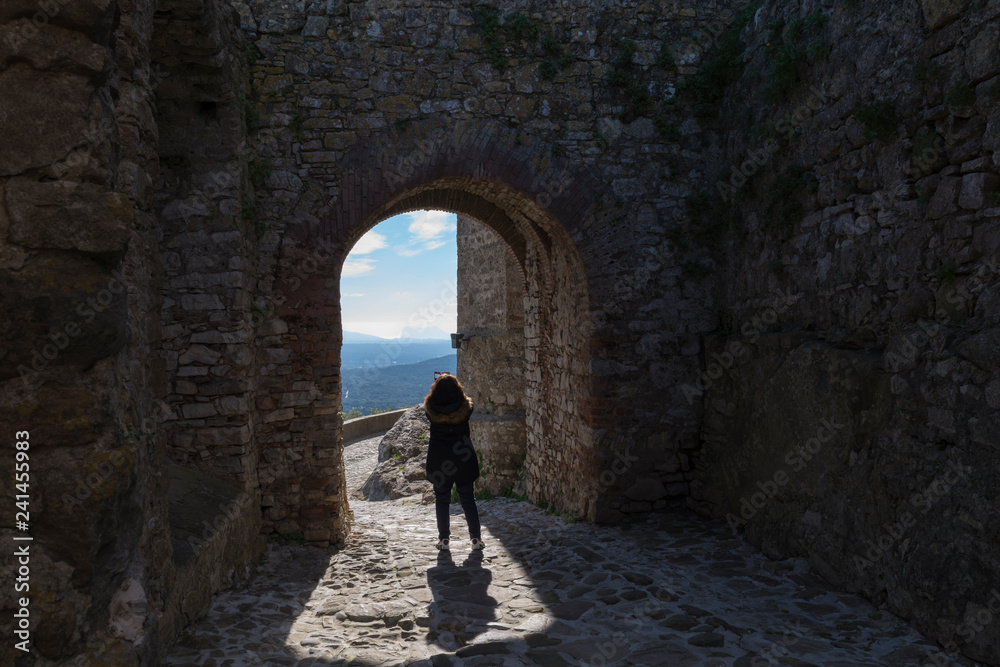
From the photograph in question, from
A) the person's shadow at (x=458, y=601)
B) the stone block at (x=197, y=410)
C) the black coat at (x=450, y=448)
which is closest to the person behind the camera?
the person's shadow at (x=458, y=601)

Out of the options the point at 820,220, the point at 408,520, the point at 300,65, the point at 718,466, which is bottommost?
the point at 408,520

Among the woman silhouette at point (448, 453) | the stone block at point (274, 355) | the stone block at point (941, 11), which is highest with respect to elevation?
the stone block at point (941, 11)

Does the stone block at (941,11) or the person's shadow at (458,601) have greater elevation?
the stone block at (941,11)

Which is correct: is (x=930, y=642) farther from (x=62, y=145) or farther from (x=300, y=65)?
(x=300, y=65)

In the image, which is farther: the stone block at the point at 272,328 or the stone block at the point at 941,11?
the stone block at the point at 272,328

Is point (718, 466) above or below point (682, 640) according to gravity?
above

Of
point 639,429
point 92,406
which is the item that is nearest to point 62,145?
point 92,406

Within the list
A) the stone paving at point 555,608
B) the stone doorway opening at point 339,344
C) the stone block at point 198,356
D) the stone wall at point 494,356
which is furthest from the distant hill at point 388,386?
the stone block at point 198,356

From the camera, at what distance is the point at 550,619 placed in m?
3.70

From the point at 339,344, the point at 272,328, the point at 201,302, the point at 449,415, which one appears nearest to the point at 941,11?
the point at 449,415

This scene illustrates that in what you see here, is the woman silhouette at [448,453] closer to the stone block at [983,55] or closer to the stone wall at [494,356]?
the stone block at [983,55]

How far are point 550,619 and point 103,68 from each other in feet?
11.2

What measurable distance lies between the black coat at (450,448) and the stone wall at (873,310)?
2.15 meters

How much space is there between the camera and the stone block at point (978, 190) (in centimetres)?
305
